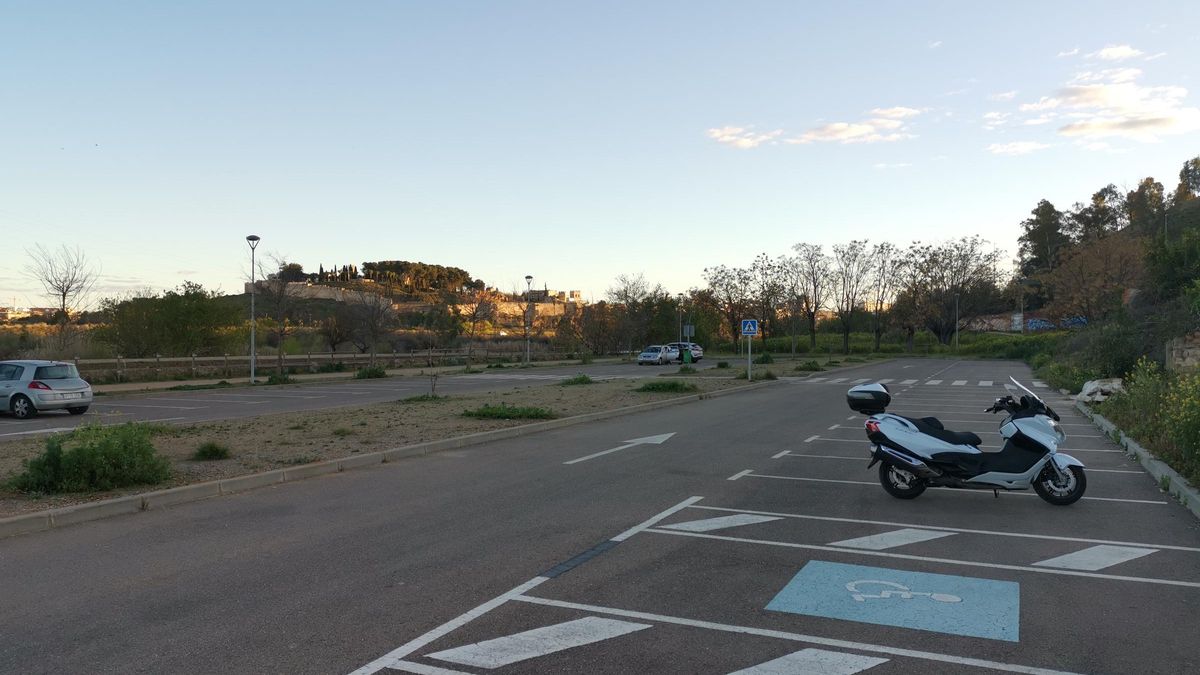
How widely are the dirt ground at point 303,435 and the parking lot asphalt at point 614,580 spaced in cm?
112

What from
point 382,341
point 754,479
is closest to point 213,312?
point 382,341

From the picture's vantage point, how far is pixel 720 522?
7859 millimetres

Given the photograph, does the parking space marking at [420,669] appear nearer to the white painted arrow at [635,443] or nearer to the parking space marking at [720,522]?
the parking space marking at [720,522]

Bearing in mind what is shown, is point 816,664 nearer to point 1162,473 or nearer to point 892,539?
point 892,539

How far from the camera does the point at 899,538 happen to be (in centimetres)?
721

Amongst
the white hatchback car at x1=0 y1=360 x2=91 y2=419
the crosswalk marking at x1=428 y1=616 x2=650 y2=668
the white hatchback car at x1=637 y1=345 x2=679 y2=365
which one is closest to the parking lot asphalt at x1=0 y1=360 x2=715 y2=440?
the white hatchback car at x1=0 y1=360 x2=91 y2=419

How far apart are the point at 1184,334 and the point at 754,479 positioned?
54.8 ft

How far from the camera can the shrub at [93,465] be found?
8.83 m

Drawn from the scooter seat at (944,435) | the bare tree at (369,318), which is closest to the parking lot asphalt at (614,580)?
the scooter seat at (944,435)

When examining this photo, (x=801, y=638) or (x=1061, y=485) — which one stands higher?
(x=1061, y=485)

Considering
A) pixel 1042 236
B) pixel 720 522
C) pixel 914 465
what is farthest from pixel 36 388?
pixel 1042 236

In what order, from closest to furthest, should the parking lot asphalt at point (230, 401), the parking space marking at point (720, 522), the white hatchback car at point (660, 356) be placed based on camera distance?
the parking space marking at point (720, 522) < the parking lot asphalt at point (230, 401) < the white hatchback car at point (660, 356)

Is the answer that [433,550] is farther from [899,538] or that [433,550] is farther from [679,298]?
[679,298]

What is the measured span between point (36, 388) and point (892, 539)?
20.2m
